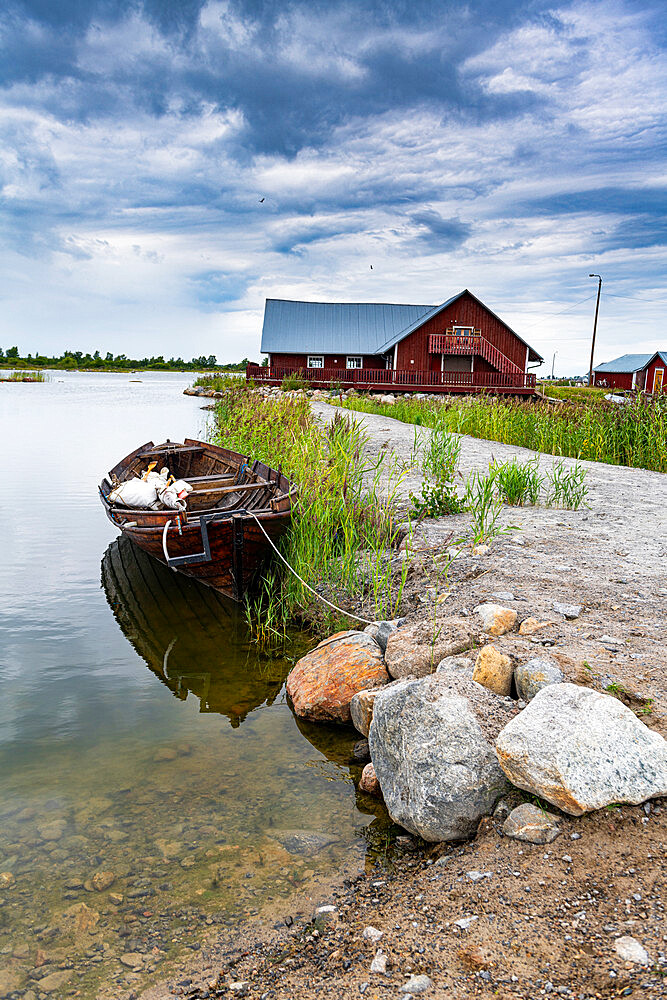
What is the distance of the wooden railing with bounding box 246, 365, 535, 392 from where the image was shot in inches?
1469

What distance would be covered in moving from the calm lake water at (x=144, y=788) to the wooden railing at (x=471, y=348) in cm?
3381

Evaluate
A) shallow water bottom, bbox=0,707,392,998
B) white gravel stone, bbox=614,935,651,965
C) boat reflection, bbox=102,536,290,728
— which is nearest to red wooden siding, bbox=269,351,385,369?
boat reflection, bbox=102,536,290,728

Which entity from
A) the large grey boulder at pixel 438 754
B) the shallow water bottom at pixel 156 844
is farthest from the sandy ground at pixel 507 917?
the shallow water bottom at pixel 156 844

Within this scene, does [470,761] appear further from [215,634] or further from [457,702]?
[215,634]

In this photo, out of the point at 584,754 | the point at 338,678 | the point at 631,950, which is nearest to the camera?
the point at 631,950

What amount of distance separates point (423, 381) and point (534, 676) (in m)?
35.5

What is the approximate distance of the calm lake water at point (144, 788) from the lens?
3.28m

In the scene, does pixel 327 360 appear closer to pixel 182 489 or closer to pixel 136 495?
pixel 182 489

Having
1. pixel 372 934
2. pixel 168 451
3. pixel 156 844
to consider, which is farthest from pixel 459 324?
pixel 372 934

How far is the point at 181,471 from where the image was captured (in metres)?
13.1

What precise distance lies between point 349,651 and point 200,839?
1878 millimetres

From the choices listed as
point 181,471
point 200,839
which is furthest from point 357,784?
point 181,471

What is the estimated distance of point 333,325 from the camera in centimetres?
4572

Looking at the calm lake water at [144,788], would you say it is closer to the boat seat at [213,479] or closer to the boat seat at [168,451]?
the boat seat at [213,479]
